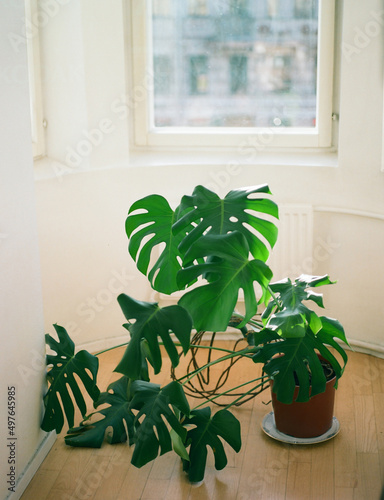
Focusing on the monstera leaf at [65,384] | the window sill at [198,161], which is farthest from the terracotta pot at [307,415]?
the window sill at [198,161]

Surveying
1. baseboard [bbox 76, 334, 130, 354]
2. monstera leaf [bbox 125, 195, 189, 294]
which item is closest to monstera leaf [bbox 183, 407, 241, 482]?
monstera leaf [bbox 125, 195, 189, 294]

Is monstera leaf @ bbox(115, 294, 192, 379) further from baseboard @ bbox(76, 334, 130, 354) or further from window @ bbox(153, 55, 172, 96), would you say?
window @ bbox(153, 55, 172, 96)

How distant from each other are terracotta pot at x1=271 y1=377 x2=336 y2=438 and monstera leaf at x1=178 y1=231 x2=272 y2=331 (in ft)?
1.83

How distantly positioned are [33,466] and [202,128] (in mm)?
2065

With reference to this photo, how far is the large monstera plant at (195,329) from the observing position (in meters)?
2.30

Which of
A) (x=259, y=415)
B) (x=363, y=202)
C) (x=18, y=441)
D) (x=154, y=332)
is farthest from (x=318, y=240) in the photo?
(x=18, y=441)

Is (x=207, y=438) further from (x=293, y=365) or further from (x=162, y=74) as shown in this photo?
(x=162, y=74)

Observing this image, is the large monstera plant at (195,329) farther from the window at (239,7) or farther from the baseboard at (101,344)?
the window at (239,7)

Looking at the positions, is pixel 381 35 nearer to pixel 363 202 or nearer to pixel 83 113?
pixel 363 202

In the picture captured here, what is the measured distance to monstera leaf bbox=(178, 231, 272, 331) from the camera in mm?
2307

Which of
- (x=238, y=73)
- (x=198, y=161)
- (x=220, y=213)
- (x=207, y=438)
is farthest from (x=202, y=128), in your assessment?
(x=207, y=438)

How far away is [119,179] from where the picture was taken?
358cm

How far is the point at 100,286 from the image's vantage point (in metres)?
3.63

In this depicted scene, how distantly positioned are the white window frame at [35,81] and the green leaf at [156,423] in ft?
5.31
